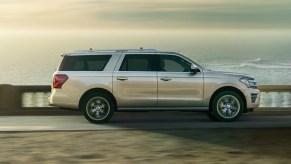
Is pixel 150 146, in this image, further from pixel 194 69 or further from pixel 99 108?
pixel 194 69

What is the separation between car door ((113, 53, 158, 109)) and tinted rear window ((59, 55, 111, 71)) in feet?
1.32

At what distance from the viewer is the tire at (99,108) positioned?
15.2 metres

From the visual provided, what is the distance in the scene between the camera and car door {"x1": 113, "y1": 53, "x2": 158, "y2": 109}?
15.3m

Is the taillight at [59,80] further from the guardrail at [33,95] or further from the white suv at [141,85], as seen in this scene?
the guardrail at [33,95]

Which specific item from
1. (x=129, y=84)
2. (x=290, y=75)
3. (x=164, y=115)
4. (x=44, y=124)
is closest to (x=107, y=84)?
(x=129, y=84)

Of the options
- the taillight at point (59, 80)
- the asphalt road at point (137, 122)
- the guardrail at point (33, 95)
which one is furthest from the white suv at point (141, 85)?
the guardrail at point (33, 95)

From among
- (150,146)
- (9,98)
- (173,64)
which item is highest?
(173,64)

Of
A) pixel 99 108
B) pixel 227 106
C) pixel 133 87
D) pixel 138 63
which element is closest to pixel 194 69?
pixel 227 106

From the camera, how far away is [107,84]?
15211 mm

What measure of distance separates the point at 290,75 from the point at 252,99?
16717 centimetres

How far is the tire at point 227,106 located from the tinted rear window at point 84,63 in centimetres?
286

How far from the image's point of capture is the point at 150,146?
10977 millimetres

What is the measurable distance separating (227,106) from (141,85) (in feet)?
7.18

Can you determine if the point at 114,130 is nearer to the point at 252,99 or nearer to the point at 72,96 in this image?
the point at 72,96
